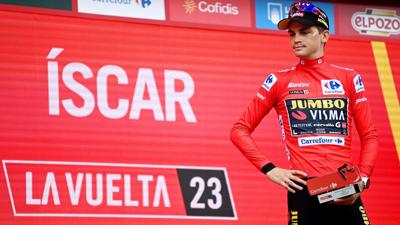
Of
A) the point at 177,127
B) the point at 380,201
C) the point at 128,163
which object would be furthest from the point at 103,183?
the point at 380,201

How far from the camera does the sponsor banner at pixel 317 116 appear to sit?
15.5ft

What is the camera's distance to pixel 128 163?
251 inches

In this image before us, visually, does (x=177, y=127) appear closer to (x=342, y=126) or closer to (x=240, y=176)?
(x=240, y=176)

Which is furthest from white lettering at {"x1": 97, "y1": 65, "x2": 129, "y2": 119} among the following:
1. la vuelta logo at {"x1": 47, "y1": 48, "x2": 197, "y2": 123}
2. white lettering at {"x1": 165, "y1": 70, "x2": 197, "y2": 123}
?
white lettering at {"x1": 165, "y1": 70, "x2": 197, "y2": 123}

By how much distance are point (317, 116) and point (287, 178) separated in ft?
1.39

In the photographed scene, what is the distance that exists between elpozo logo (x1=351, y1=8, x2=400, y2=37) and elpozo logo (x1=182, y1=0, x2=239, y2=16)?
1012 millimetres

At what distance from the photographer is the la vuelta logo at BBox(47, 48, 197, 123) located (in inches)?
248

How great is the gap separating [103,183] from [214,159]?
2.76 feet

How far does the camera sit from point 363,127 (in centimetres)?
480

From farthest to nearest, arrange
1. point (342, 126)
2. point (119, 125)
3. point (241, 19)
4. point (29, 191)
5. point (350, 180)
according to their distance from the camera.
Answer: point (241, 19) < point (119, 125) < point (29, 191) < point (342, 126) < point (350, 180)

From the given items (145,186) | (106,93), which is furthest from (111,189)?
(106,93)

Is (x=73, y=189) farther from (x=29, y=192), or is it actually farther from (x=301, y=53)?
(x=301, y=53)

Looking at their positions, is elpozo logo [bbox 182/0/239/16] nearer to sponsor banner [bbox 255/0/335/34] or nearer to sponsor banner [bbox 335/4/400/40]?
sponsor banner [bbox 255/0/335/34]

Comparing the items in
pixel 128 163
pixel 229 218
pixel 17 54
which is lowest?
pixel 229 218
